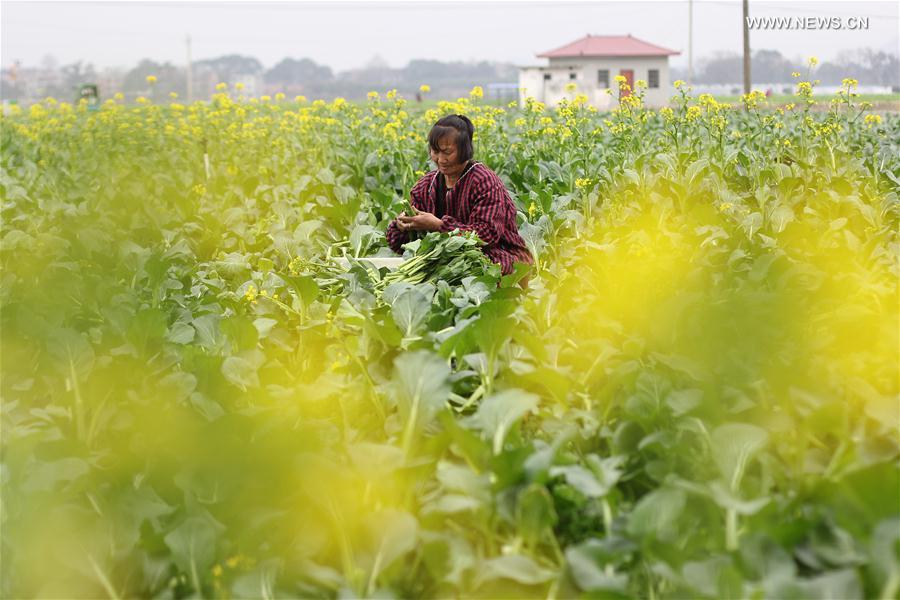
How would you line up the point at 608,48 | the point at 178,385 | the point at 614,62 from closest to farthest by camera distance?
the point at 178,385 → the point at 614,62 → the point at 608,48

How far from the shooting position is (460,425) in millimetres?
1957

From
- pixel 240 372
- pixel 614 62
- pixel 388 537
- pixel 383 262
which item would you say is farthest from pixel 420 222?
pixel 614 62

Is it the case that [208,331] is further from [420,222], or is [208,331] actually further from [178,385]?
[420,222]

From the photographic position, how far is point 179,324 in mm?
2854

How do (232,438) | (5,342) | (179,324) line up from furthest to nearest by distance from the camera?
(179,324) < (5,342) < (232,438)

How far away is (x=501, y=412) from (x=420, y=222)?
238 cm

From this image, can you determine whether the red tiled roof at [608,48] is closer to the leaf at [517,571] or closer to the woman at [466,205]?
the woman at [466,205]

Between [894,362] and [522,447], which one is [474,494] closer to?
[522,447]

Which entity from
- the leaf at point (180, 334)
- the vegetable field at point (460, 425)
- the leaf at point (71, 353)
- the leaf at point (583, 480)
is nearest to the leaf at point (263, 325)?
the vegetable field at point (460, 425)

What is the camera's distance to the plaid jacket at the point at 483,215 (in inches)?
171

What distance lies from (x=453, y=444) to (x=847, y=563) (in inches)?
30.7

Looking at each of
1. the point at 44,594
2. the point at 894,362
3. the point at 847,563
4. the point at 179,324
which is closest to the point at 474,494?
the point at 847,563

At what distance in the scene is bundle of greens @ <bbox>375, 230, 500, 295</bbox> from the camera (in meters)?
3.84

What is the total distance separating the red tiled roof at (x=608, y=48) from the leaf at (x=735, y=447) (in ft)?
158
